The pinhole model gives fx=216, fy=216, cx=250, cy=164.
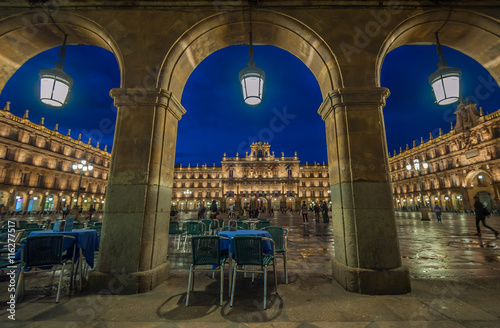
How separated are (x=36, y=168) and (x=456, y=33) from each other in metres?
42.5

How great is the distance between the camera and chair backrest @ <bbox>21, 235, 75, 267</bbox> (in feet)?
8.53

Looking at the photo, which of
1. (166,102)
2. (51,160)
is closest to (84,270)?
(166,102)

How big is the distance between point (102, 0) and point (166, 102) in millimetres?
1952

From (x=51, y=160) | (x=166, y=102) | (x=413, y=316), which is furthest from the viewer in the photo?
(x=51, y=160)

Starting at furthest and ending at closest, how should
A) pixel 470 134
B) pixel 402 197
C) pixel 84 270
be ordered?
pixel 402 197
pixel 470 134
pixel 84 270

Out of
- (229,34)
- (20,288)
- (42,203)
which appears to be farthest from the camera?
(42,203)

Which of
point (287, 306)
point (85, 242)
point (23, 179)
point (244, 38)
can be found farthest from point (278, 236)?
point (23, 179)

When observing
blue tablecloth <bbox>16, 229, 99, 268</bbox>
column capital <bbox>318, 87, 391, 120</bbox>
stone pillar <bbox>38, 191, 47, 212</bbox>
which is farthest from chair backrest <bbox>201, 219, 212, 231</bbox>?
stone pillar <bbox>38, 191, 47, 212</bbox>

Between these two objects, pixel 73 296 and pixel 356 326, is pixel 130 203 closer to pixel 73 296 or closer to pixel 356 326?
pixel 73 296

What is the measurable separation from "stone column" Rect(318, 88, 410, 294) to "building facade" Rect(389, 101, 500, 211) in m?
25.2

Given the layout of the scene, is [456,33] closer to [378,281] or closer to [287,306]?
[378,281]

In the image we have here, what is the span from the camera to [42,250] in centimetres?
267

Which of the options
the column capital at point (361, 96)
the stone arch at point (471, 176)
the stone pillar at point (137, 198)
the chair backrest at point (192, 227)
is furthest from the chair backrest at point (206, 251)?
the stone arch at point (471, 176)

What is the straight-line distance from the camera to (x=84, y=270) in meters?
3.64
